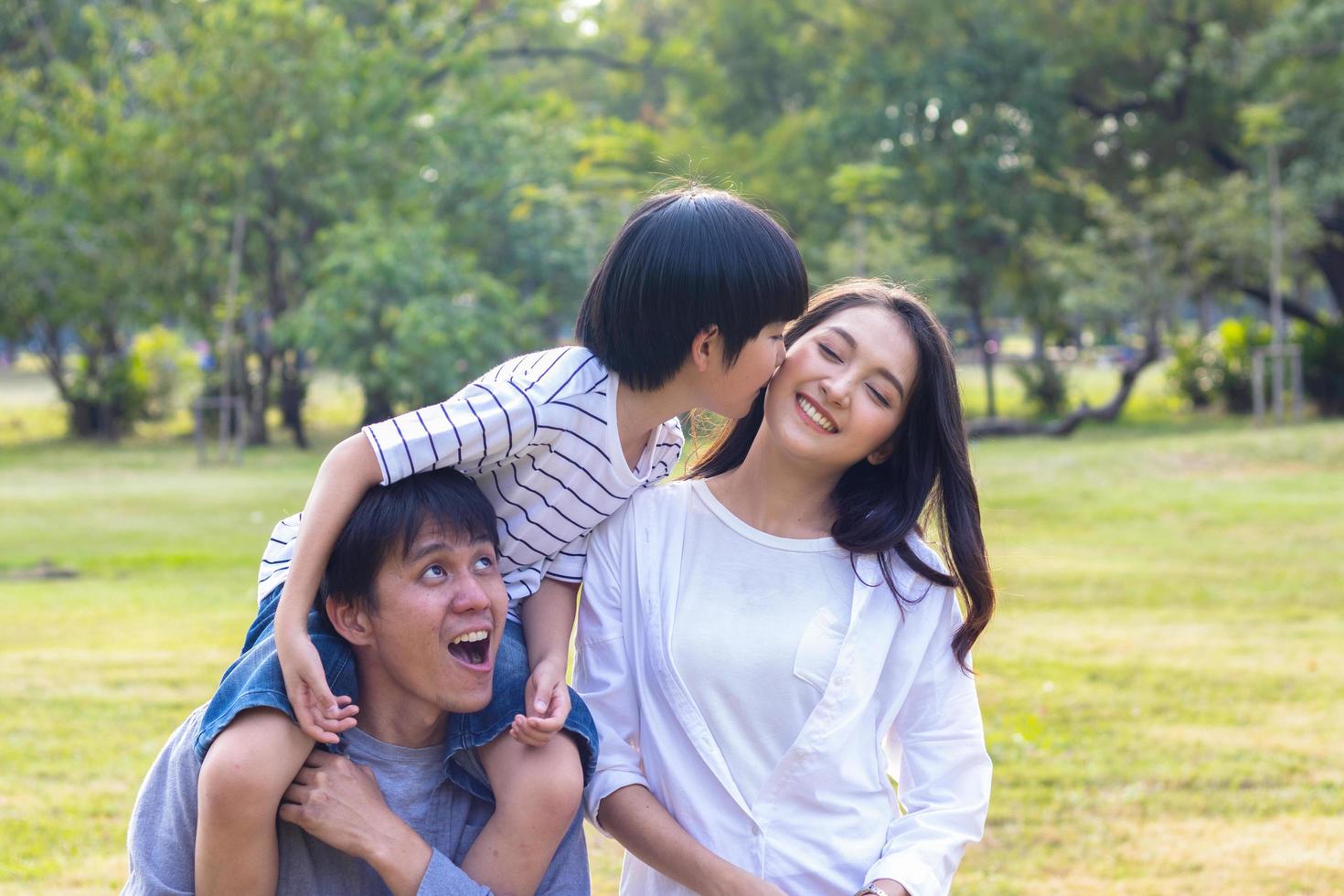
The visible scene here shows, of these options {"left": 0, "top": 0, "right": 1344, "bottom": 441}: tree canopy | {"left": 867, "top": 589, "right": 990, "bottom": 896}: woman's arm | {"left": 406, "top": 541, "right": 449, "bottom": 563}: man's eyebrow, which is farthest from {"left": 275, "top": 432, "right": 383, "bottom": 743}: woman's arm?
{"left": 0, "top": 0, "right": 1344, "bottom": 441}: tree canopy

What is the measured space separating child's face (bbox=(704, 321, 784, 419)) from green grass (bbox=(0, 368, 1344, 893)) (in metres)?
0.98

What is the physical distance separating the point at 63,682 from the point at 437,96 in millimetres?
17541

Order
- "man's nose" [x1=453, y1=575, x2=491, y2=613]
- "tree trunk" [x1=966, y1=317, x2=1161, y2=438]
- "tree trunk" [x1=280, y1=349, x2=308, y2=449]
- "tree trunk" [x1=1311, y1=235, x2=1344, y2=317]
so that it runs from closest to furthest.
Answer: "man's nose" [x1=453, y1=575, x2=491, y2=613], "tree trunk" [x1=966, y1=317, x2=1161, y2=438], "tree trunk" [x1=280, y1=349, x2=308, y2=449], "tree trunk" [x1=1311, y1=235, x2=1344, y2=317]

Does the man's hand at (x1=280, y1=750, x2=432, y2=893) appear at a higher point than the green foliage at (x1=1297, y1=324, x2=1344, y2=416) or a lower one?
higher

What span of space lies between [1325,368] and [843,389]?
20.4 m

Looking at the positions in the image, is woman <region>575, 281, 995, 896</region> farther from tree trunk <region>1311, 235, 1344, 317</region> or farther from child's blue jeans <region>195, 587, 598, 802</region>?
tree trunk <region>1311, 235, 1344, 317</region>

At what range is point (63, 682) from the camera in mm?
6410

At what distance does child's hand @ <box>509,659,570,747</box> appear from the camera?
2.11 m

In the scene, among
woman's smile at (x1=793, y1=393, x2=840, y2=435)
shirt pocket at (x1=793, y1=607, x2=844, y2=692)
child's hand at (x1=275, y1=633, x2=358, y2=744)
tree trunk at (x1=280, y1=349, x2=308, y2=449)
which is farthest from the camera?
tree trunk at (x1=280, y1=349, x2=308, y2=449)

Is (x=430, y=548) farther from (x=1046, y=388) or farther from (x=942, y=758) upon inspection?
(x=1046, y=388)

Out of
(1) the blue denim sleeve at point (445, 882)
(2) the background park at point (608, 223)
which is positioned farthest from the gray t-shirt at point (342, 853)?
(2) the background park at point (608, 223)

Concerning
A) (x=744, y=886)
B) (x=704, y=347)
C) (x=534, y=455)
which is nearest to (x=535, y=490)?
(x=534, y=455)

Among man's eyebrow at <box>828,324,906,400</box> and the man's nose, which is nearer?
the man's nose

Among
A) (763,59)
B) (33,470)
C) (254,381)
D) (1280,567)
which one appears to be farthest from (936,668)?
(763,59)
